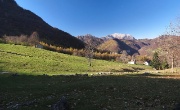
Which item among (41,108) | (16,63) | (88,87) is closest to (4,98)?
(41,108)

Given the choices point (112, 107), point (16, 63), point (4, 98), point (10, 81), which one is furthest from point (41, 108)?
point (16, 63)

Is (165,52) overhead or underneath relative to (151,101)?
overhead

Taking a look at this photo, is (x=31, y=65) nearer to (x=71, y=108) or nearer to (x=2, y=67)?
(x=2, y=67)

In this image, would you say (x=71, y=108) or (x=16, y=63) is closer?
(x=71, y=108)

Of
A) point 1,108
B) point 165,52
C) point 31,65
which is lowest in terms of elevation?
point 1,108

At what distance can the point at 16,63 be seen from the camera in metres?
83.2

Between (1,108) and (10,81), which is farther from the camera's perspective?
(10,81)

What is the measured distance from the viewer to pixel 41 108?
75.9 ft

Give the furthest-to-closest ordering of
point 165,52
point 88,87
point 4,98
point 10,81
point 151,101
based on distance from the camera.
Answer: point 165,52, point 10,81, point 88,87, point 4,98, point 151,101

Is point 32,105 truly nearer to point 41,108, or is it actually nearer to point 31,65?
point 41,108

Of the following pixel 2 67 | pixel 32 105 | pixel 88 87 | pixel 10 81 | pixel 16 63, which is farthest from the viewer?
pixel 16 63

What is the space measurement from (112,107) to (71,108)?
133 inches

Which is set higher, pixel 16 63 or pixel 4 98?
pixel 16 63

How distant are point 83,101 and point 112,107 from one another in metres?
3.49
